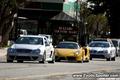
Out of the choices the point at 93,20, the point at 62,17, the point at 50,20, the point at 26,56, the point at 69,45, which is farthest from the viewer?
the point at 93,20

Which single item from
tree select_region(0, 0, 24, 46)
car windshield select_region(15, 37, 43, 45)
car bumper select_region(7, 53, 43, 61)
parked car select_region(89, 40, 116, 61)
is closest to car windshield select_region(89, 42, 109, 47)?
parked car select_region(89, 40, 116, 61)

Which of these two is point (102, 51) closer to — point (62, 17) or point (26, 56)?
point (26, 56)

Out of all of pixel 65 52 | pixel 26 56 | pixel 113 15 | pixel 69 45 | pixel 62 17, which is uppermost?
pixel 113 15

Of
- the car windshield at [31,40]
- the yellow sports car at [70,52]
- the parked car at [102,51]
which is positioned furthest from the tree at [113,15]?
the car windshield at [31,40]

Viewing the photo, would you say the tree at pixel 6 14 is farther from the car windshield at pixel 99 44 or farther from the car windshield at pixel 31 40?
the car windshield at pixel 31 40

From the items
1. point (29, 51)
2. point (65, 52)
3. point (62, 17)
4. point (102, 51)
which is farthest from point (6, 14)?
point (29, 51)

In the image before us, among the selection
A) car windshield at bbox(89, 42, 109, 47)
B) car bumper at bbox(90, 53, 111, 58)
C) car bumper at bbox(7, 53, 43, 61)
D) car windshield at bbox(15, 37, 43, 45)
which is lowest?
car bumper at bbox(90, 53, 111, 58)

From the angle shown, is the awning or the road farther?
the awning

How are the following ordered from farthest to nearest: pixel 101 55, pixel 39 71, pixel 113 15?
pixel 113 15 → pixel 101 55 → pixel 39 71

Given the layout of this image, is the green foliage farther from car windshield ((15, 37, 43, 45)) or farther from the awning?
car windshield ((15, 37, 43, 45))

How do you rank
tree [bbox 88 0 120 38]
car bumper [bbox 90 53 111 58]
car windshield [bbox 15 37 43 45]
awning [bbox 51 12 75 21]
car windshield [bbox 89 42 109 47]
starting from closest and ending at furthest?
car windshield [bbox 15 37 43 45] < car bumper [bbox 90 53 111 58] < car windshield [bbox 89 42 109 47] < awning [bbox 51 12 75 21] < tree [bbox 88 0 120 38]

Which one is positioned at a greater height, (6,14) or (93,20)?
(6,14)

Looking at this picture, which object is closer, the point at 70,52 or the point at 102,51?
the point at 70,52

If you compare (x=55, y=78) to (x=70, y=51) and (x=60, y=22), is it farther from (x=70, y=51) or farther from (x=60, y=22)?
(x=60, y=22)
